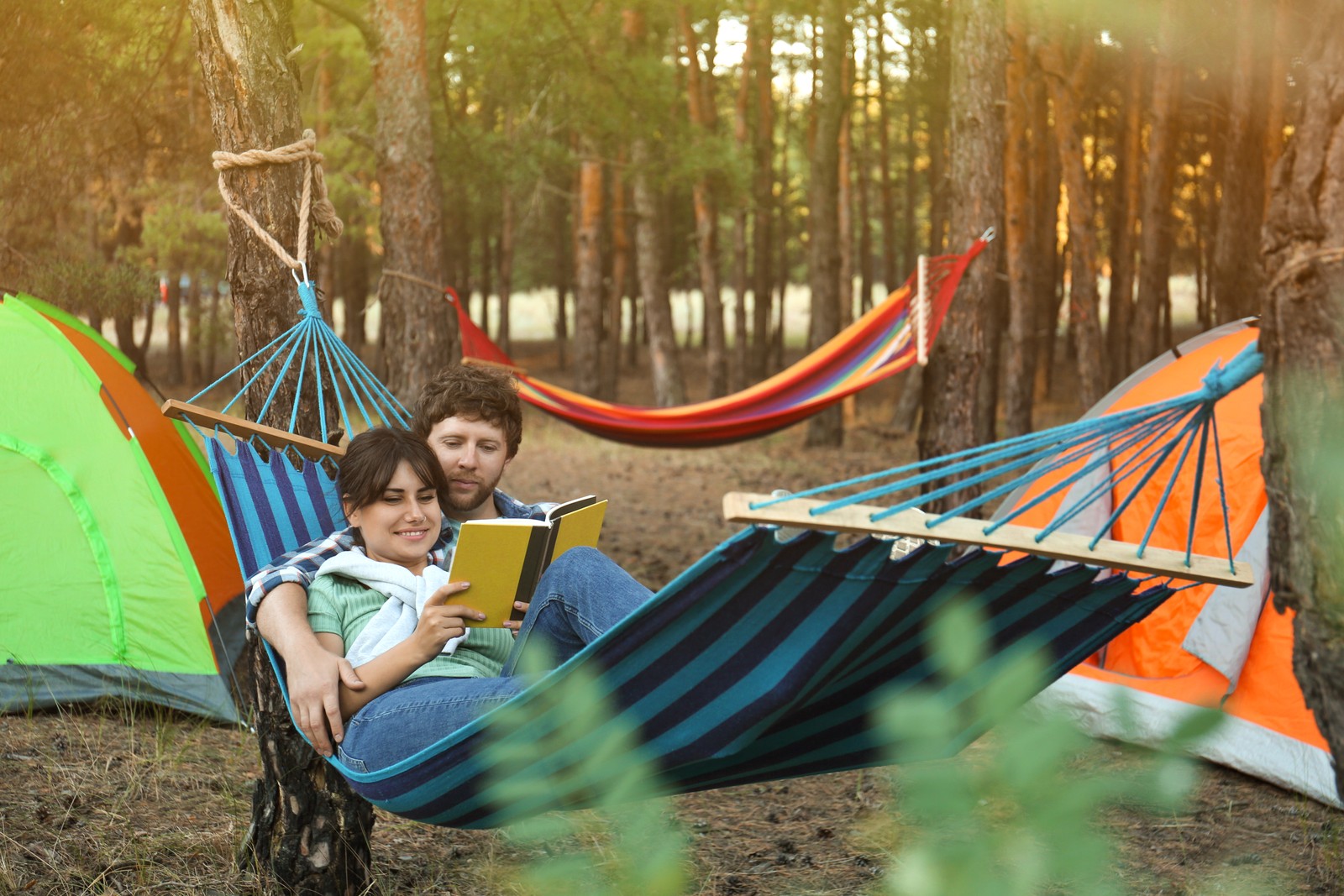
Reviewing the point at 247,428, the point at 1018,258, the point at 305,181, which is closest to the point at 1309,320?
the point at 247,428

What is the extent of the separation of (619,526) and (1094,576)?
4.74 m

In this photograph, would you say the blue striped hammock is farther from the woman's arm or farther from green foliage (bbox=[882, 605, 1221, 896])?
green foliage (bbox=[882, 605, 1221, 896])

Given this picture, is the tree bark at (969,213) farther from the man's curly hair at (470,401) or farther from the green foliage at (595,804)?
the green foliage at (595,804)

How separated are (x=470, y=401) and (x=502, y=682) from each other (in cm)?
65

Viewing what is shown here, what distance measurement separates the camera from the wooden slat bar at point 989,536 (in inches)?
51.4

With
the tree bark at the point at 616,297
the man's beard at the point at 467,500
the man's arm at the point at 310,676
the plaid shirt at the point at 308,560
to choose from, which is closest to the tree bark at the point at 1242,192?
the man's beard at the point at 467,500

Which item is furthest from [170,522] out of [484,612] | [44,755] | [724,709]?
[724,709]

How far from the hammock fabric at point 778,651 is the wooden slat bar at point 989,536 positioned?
3 cm

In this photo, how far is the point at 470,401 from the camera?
7.11 ft

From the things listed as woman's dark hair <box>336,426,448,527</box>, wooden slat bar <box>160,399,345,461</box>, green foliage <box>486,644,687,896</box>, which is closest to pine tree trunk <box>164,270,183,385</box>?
wooden slat bar <box>160,399,345,461</box>

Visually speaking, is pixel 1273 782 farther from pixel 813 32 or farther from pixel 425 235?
pixel 813 32

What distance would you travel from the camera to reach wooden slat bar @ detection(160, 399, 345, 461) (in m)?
2.07

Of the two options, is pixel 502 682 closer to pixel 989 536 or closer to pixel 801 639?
pixel 801 639

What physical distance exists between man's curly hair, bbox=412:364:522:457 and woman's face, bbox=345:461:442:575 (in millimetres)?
213
